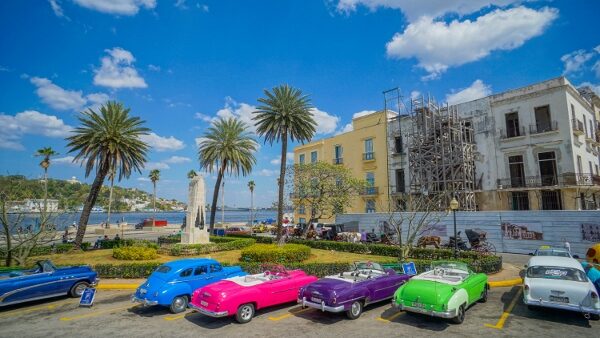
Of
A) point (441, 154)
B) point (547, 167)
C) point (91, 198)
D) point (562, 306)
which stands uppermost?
point (441, 154)

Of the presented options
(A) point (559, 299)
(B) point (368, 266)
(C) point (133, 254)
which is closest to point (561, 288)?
(A) point (559, 299)

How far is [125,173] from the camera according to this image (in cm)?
2859

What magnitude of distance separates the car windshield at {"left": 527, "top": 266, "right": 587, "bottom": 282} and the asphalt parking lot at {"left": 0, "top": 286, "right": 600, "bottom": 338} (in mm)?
1123

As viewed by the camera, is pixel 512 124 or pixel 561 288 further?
pixel 512 124

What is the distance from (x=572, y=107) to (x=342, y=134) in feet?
80.3

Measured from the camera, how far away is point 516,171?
94.7ft

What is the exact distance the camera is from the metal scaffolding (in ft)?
99.3

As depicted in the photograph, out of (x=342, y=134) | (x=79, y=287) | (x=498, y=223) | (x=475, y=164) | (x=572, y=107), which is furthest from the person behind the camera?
(x=342, y=134)

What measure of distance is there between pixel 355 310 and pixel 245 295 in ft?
11.1

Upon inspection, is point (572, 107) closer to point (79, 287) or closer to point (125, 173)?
point (79, 287)

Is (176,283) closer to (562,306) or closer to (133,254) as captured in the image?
(133,254)

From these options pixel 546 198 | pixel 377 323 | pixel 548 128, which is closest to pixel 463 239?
pixel 546 198

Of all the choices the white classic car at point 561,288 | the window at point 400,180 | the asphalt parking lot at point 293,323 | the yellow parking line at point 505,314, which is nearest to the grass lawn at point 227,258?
the yellow parking line at point 505,314

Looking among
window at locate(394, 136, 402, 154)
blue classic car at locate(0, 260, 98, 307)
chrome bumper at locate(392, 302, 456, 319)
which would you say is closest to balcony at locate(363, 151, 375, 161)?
window at locate(394, 136, 402, 154)
